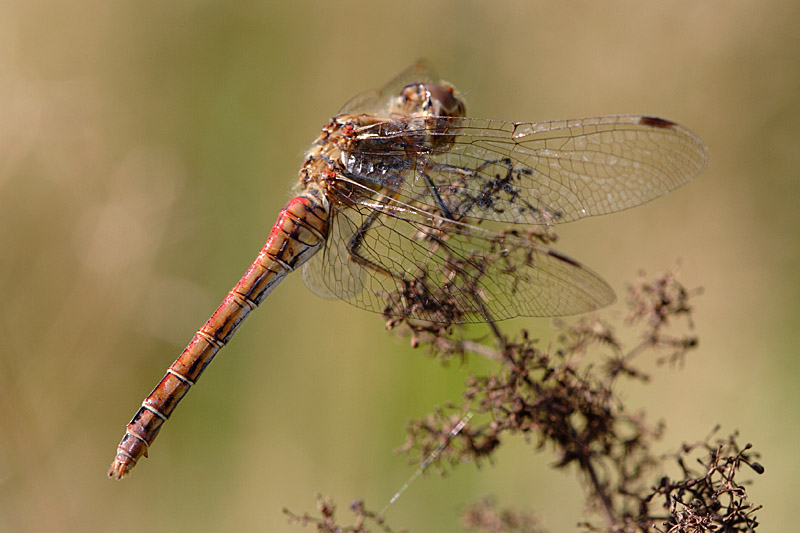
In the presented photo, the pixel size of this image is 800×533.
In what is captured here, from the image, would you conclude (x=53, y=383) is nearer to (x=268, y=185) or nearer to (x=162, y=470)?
(x=162, y=470)

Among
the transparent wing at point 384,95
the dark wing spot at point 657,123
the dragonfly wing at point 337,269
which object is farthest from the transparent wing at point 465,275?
the transparent wing at point 384,95

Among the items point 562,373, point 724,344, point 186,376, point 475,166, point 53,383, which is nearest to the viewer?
point 562,373

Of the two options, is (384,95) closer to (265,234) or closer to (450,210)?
(450,210)

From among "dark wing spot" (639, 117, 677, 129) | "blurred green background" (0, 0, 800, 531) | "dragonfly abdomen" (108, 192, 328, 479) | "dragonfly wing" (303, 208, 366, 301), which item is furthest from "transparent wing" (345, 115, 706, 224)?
"blurred green background" (0, 0, 800, 531)

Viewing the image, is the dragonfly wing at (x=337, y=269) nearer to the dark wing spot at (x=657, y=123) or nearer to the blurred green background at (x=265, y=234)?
the dark wing spot at (x=657, y=123)

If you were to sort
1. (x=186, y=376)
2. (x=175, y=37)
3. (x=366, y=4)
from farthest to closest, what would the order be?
(x=366, y=4) → (x=175, y=37) → (x=186, y=376)

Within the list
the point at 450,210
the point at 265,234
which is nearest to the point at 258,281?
the point at 450,210

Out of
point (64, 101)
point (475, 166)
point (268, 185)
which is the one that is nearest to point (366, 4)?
point (268, 185)
